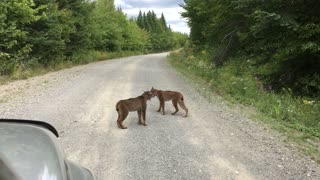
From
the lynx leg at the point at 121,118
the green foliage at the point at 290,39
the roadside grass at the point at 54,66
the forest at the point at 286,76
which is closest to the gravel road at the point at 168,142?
the lynx leg at the point at 121,118

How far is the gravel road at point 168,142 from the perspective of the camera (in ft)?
18.9

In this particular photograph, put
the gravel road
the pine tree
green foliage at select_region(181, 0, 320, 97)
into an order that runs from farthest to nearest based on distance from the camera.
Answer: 1. the pine tree
2. green foliage at select_region(181, 0, 320, 97)
3. the gravel road

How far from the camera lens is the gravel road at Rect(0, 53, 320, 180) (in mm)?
5770

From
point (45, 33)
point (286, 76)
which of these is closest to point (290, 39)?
point (286, 76)

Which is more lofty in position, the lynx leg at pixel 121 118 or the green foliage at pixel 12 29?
the green foliage at pixel 12 29

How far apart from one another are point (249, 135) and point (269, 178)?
2.32m

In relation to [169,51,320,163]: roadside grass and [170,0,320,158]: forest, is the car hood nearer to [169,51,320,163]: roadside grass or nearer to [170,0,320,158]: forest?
[169,51,320,163]: roadside grass

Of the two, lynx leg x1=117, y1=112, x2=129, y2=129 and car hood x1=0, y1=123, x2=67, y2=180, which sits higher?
car hood x1=0, y1=123, x2=67, y2=180

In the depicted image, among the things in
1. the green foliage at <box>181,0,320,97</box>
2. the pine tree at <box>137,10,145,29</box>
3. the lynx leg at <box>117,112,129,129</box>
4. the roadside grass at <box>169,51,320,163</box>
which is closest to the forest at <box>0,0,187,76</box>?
the roadside grass at <box>169,51,320,163</box>

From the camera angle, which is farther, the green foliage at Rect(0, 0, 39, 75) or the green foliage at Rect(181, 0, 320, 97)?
the green foliage at Rect(0, 0, 39, 75)

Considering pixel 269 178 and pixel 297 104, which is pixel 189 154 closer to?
pixel 269 178

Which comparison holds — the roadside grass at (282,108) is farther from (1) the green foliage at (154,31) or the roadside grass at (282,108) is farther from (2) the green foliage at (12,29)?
(1) the green foliage at (154,31)

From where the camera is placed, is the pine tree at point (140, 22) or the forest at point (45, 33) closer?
the forest at point (45, 33)

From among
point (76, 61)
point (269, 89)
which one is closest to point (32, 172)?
point (269, 89)
